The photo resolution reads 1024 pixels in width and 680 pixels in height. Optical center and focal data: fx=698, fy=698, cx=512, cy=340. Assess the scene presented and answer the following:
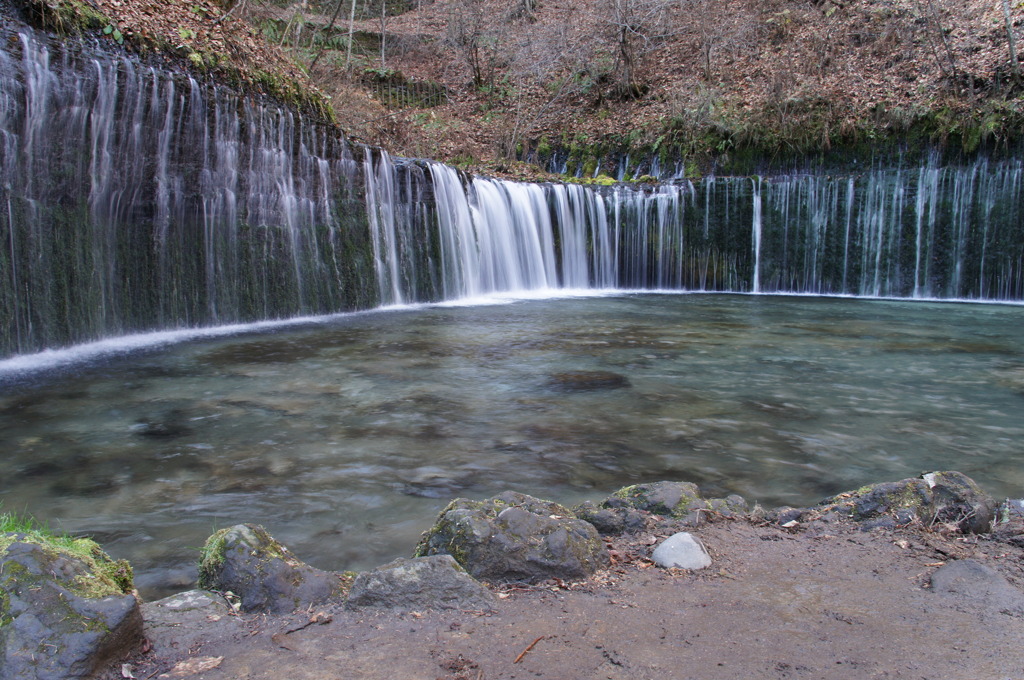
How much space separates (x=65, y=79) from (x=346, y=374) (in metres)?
5.04

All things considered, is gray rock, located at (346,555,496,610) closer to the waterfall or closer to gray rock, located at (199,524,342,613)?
gray rock, located at (199,524,342,613)

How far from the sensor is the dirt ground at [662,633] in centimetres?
200

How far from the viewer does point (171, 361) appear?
7.59 metres

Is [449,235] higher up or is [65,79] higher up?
[65,79]

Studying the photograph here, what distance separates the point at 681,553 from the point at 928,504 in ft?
4.09

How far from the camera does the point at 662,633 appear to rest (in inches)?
87.2

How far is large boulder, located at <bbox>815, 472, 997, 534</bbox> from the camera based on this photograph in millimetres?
3045

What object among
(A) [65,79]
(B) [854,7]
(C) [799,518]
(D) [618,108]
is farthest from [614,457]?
(B) [854,7]

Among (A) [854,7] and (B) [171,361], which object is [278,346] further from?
(A) [854,7]

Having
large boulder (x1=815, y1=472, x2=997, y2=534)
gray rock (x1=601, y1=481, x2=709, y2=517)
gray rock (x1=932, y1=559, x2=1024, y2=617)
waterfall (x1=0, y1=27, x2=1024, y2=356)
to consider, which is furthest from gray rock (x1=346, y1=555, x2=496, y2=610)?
waterfall (x1=0, y1=27, x2=1024, y2=356)

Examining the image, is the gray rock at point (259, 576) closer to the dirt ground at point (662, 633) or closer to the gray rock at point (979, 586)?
the dirt ground at point (662, 633)

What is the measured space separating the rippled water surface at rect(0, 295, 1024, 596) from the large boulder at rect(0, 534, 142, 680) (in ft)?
2.67

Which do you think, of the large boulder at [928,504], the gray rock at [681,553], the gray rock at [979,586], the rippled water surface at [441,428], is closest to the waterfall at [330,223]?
the rippled water surface at [441,428]

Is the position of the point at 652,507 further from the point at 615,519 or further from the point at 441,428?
the point at 441,428
